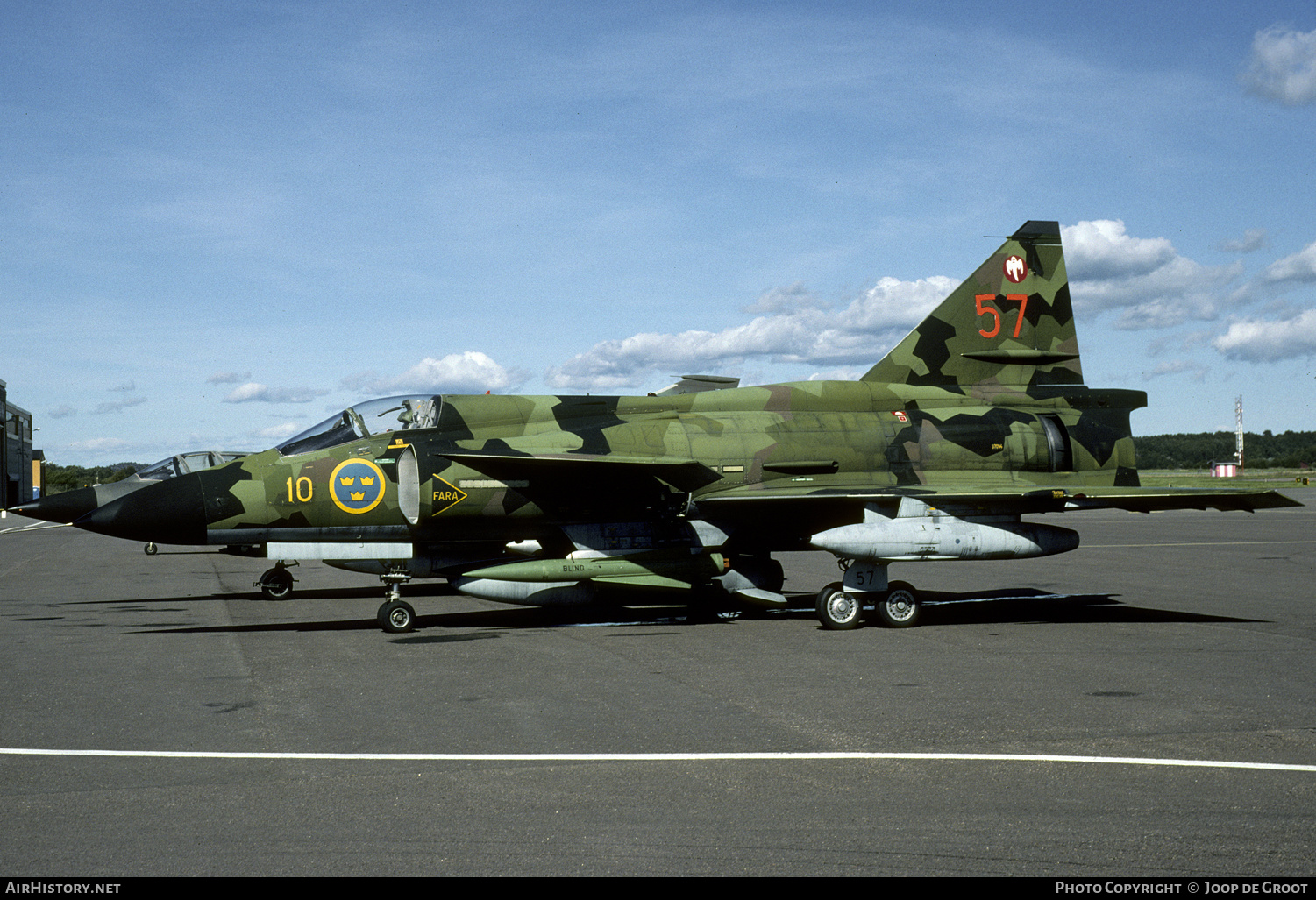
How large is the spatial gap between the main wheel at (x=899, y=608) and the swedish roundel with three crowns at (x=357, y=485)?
248 inches

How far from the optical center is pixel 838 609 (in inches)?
488

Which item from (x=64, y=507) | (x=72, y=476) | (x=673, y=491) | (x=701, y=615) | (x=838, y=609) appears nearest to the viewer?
(x=838, y=609)

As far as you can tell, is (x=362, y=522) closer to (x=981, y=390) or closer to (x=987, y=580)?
(x=981, y=390)

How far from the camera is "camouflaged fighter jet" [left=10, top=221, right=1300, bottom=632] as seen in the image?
12.2m

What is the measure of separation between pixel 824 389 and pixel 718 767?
9.18 meters

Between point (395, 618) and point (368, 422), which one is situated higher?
point (368, 422)

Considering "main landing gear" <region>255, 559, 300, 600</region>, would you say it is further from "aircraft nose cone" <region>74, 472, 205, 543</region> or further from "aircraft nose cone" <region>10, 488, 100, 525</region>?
"aircraft nose cone" <region>74, 472, 205, 543</region>

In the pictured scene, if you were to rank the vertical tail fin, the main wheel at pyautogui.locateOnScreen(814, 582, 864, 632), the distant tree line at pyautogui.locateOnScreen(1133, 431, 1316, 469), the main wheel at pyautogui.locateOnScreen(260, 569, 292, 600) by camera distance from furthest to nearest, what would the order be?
the distant tree line at pyautogui.locateOnScreen(1133, 431, 1316, 469) → the main wheel at pyautogui.locateOnScreen(260, 569, 292, 600) → the vertical tail fin → the main wheel at pyautogui.locateOnScreen(814, 582, 864, 632)

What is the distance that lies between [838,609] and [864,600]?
38cm

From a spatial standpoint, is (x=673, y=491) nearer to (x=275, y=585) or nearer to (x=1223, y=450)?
(x=275, y=585)

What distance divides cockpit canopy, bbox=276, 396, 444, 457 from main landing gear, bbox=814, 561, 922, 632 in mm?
5502

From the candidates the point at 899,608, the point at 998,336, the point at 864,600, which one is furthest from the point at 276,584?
the point at 998,336

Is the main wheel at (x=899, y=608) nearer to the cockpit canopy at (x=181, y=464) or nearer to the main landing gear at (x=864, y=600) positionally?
the main landing gear at (x=864, y=600)

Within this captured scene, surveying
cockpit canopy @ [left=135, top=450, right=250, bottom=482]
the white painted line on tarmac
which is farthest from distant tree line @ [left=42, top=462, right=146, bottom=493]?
the white painted line on tarmac
